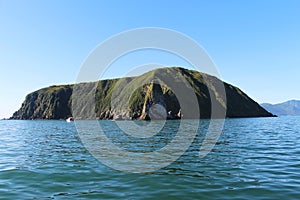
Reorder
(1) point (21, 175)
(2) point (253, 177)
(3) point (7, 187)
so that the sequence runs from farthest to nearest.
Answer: (1) point (21, 175)
(2) point (253, 177)
(3) point (7, 187)

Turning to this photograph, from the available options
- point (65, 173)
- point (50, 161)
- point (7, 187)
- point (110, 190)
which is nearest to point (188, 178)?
point (110, 190)

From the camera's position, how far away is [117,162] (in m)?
22.1

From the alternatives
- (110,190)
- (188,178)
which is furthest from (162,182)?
(110,190)

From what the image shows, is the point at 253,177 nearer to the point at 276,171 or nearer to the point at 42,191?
the point at 276,171

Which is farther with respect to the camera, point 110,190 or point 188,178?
point 188,178

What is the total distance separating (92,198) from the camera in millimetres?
12852

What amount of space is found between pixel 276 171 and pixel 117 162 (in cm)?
1245

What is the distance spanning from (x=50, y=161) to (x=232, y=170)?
1570 cm

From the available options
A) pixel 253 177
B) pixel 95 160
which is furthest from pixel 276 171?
pixel 95 160

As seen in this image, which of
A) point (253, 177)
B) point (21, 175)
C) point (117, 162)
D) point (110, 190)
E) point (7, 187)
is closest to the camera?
point (110, 190)

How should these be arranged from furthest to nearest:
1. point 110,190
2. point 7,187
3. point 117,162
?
point 117,162
point 7,187
point 110,190

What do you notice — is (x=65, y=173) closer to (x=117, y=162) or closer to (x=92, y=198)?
(x=117, y=162)

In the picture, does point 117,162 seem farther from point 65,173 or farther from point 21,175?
point 21,175

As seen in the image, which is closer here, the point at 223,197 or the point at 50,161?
the point at 223,197
